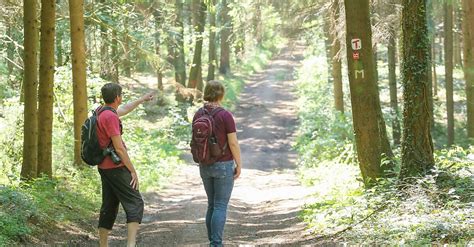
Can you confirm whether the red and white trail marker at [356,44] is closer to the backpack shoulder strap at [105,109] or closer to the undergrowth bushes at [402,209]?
the undergrowth bushes at [402,209]

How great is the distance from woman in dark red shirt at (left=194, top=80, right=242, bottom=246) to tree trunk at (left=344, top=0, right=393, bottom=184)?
3.75 metres

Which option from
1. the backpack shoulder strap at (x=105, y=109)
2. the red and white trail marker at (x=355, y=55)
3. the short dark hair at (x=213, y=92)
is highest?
the red and white trail marker at (x=355, y=55)

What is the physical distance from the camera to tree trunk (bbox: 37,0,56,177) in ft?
36.5

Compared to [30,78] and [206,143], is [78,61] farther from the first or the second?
[206,143]

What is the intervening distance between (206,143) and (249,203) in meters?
7.55

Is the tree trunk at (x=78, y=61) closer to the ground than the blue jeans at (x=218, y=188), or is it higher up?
higher up

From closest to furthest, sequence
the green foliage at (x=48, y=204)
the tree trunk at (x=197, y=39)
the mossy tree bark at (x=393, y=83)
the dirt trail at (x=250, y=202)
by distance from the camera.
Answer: the green foliage at (x=48, y=204) < the dirt trail at (x=250, y=202) < the mossy tree bark at (x=393, y=83) < the tree trunk at (x=197, y=39)

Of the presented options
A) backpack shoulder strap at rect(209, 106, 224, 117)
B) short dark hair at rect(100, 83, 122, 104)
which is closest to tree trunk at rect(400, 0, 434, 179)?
backpack shoulder strap at rect(209, 106, 224, 117)

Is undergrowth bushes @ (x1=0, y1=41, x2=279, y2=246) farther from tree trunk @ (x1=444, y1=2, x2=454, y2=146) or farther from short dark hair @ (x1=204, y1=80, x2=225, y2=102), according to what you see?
tree trunk @ (x1=444, y1=2, x2=454, y2=146)

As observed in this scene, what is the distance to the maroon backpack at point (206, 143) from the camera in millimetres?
6934

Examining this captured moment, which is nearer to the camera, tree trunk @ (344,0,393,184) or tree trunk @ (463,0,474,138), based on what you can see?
tree trunk @ (344,0,393,184)

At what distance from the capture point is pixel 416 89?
8773mm

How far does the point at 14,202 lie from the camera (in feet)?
28.7

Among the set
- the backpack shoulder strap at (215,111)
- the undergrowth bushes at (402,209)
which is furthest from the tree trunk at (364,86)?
the backpack shoulder strap at (215,111)
